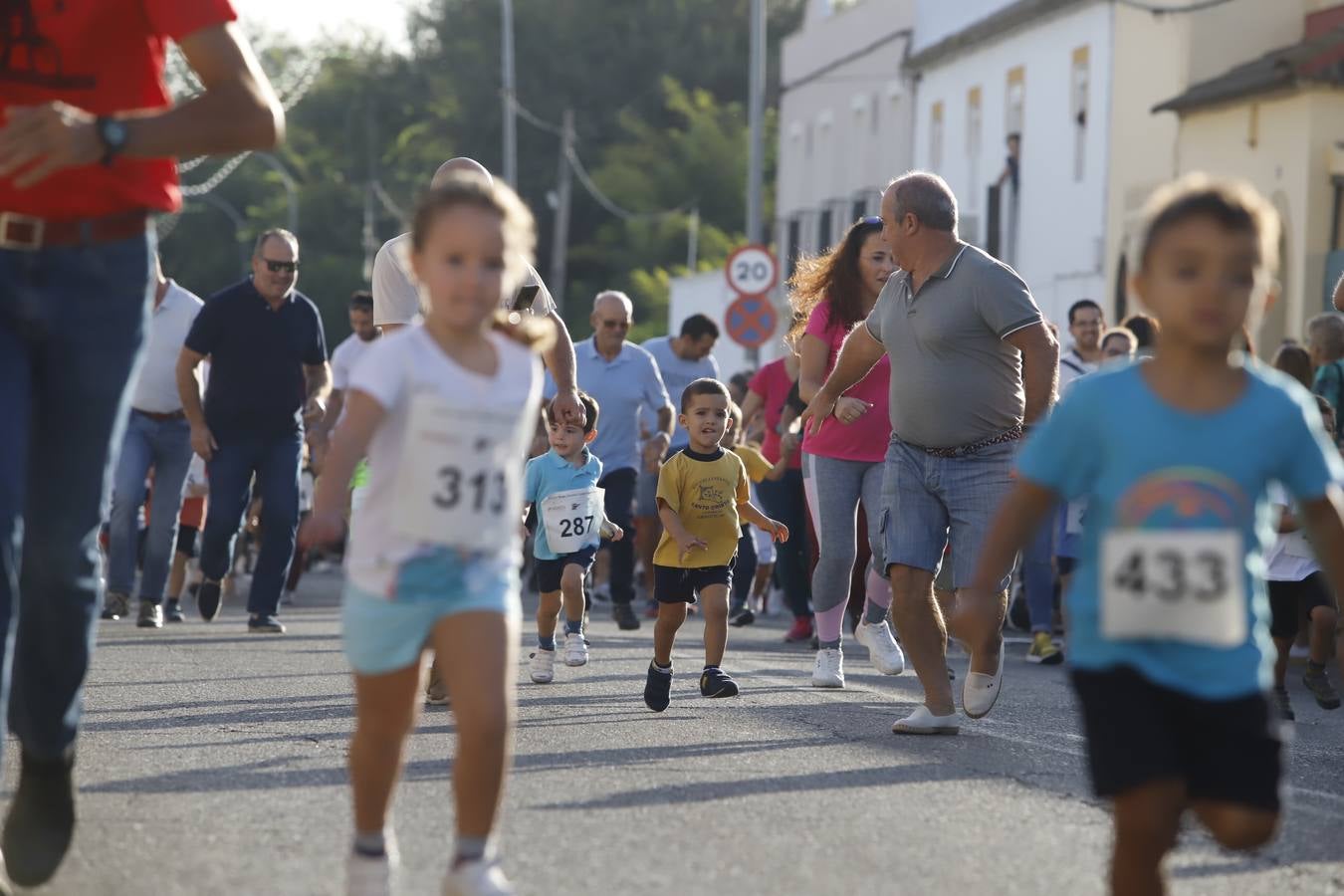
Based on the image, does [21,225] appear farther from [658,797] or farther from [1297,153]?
[1297,153]

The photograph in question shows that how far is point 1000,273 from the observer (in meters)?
9.41

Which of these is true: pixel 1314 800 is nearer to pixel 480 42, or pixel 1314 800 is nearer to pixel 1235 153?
pixel 1235 153

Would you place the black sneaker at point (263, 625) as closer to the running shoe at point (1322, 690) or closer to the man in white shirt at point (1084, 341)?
the man in white shirt at point (1084, 341)

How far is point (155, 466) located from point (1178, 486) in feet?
35.1

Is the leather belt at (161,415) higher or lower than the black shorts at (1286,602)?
higher

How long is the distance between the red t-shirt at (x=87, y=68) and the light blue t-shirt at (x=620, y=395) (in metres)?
10.4

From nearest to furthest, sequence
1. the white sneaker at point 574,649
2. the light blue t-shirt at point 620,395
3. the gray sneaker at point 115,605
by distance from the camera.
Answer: the white sneaker at point 574,649 → the gray sneaker at point 115,605 → the light blue t-shirt at point 620,395

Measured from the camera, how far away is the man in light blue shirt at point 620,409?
16016 mm

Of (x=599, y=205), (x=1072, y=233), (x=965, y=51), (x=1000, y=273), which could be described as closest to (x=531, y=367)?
(x=1000, y=273)

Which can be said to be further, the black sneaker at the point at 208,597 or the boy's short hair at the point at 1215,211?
the black sneaker at the point at 208,597

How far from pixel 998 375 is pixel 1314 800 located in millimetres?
2247

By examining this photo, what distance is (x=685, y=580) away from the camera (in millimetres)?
10672

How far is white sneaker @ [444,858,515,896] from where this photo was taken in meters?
5.16

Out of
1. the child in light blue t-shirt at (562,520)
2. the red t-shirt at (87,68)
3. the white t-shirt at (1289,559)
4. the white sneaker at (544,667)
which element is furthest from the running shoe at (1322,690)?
the red t-shirt at (87,68)
